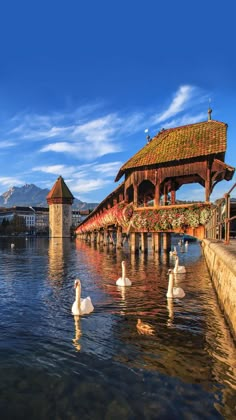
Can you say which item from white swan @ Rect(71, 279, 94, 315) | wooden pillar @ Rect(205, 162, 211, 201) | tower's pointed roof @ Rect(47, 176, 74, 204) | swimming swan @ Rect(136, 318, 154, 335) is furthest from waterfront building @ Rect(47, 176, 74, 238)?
swimming swan @ Rect(136, 318, 154, 335)

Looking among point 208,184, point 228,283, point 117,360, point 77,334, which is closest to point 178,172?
point 208,184

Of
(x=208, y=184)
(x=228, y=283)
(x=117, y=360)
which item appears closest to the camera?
(x=117, y=360)

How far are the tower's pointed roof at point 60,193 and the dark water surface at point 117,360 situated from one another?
70.2 meters

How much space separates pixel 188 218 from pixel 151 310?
1307 centimetres

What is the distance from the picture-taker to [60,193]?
80.2 meters

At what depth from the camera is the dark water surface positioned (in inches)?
179

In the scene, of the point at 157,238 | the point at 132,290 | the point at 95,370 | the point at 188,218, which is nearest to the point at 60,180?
the point at 157,238

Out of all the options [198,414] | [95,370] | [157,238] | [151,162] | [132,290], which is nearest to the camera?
[198,414]

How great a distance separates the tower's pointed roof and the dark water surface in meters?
70.2

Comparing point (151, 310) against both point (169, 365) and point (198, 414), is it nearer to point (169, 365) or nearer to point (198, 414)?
point (169, 365)

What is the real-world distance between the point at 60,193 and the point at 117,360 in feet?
249

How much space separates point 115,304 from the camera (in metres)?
10.2

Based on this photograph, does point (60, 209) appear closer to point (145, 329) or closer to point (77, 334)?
point (77, 334)

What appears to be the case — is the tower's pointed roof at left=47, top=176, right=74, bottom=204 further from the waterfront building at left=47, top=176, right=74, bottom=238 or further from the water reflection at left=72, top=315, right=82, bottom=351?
the water reflection at left=72, top=315, right=82, bottom=351
